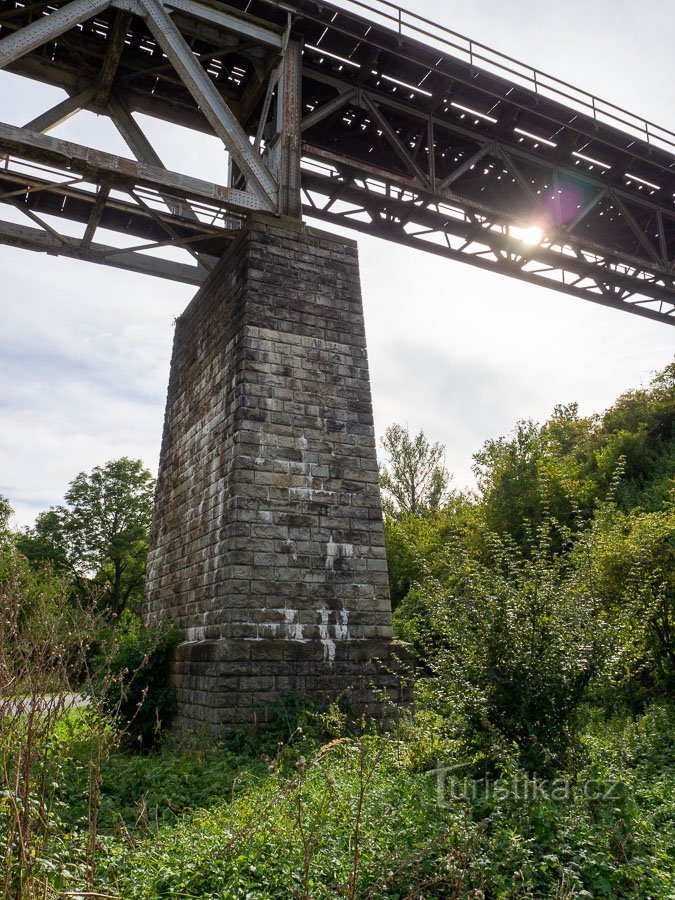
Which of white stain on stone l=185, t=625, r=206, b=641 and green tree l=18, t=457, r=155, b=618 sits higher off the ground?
green tree l=18, t=457, r=155, b=618

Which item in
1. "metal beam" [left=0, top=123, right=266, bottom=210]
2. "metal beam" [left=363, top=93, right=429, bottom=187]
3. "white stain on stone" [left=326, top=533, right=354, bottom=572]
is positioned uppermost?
"metal beam" [left=363, top=93, right=429, bottom=187]

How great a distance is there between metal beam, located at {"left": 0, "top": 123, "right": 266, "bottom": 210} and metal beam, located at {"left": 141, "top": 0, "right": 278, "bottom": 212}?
412 mm

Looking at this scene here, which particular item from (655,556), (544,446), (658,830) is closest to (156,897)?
(658,830)

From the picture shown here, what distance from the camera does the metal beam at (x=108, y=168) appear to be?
830cm

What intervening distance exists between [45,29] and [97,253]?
308 cm

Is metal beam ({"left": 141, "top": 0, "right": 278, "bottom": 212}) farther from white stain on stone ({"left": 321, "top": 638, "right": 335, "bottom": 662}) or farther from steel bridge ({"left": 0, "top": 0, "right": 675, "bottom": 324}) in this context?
white stain on stone ({"left": 321, "top": 638, "right": 335, "bottom": 662})

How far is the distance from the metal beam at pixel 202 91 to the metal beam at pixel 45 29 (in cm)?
71

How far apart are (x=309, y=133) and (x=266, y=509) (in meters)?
8.10

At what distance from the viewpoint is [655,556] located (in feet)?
29.7

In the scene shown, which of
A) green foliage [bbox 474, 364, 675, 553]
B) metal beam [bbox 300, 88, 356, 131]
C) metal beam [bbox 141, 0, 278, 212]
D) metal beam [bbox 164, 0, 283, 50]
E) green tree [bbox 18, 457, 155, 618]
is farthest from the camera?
green tree [bbox 18, 457, 155, 618]

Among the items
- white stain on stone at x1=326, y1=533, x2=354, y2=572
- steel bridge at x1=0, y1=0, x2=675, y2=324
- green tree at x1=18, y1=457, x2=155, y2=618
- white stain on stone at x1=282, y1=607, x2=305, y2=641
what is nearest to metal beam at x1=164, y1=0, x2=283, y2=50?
steel bridge at x1=0, y1=0, x2=675, y2=324

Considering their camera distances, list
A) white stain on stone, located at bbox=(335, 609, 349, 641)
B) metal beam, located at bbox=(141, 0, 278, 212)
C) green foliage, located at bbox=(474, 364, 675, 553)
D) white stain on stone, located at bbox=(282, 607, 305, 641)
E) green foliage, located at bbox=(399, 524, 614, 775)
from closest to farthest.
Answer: green foliage, located at bbox=(399, 524, 614, 775) < white stain on stone, located at bbox=(282, 607, 305, 641) < white stain on stone, located at bbox=(335, 609, 349, 641) < metal beam, located at bbox=(141, 0, 278, 212) < green foliage, located at bbox=(474, 364, 675, 553)

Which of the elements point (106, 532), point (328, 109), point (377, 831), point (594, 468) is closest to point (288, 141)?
point (328, 109)

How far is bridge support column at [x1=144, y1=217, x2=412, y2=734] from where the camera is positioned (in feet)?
25.3
